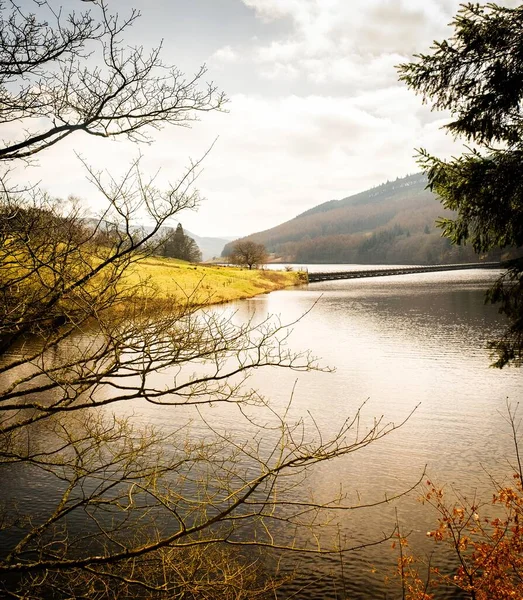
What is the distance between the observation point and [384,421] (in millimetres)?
19328

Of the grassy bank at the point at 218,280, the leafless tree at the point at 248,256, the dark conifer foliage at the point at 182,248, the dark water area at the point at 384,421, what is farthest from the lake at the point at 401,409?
the dark conifer foliage at the point at 182,248

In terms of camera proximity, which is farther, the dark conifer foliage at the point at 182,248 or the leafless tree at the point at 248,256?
the dark conifer foliage at the point at 182,248

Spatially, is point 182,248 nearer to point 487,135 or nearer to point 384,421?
point 384,421

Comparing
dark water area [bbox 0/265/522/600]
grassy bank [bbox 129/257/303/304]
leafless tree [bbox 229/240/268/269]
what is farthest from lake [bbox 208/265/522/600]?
leafless tree [bbox 229/240/268/269]

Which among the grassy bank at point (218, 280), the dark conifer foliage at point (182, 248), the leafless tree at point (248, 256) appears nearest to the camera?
the grassy bank at point (218, 280)

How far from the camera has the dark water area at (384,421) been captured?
10.9m

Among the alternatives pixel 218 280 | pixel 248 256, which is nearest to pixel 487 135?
pixel 218 280

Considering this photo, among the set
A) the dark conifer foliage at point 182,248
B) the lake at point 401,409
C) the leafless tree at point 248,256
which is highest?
the dark conifer foliage at point 182,248

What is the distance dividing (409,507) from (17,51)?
44.3 feet

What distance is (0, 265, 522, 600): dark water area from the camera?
10867 mm

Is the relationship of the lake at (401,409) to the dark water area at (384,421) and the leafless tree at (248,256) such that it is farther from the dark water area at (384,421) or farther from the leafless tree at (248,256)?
the leafless tree at (248,256)

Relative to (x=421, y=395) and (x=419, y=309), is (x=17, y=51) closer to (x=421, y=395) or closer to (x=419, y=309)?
(x=421, y=395)

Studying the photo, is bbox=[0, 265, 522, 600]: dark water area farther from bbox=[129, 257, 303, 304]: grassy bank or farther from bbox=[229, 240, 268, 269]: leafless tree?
bbox=[229, 240, 268, 269]: leafless tree

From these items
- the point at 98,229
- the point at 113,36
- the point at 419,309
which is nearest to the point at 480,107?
the point at 113,36
